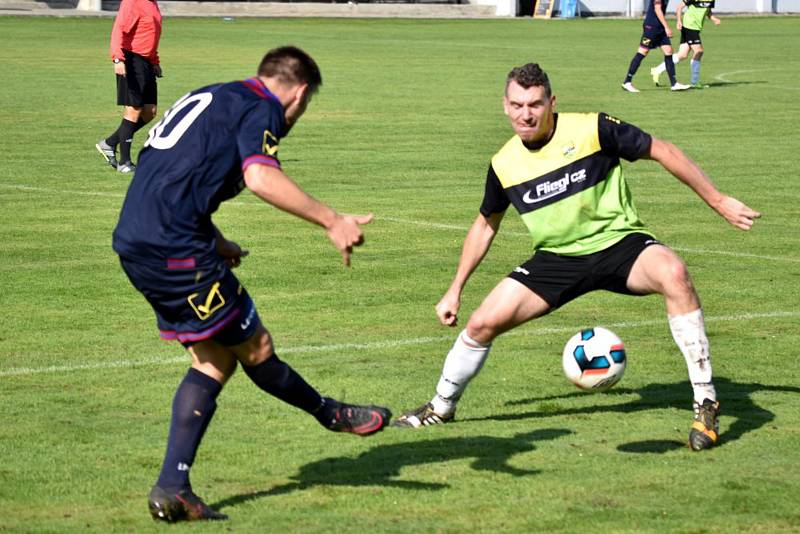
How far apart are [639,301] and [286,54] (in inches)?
223

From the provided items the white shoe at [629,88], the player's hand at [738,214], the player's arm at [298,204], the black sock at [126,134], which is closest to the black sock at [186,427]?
the player's arm at [298,204]

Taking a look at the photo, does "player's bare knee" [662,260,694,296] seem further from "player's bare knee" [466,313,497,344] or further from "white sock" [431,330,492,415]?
"white sock" [431,330,492,415]

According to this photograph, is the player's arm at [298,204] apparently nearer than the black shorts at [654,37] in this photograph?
Yes

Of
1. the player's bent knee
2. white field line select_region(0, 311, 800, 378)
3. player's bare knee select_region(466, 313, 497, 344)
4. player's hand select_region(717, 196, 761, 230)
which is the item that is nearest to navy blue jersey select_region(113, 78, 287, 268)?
the player's bent knee

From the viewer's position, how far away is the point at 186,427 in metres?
6.24

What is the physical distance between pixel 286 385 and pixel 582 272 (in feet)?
6.29

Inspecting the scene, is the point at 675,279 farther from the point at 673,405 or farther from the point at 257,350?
the point at 257,350

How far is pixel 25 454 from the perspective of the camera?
7156mm

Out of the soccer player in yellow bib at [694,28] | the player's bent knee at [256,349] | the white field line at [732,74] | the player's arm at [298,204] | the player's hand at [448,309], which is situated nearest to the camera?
the player's arm at [298,204]

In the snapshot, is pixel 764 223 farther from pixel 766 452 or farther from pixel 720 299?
pixel 766 452

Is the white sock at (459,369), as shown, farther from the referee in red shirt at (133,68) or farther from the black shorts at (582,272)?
the referee in red shirt at (133,68)

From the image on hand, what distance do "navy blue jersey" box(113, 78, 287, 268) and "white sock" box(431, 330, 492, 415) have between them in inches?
81.2

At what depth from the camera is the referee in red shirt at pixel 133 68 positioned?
724 inches

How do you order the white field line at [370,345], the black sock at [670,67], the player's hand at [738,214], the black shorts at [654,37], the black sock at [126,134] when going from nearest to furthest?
the player's hand at [738,214] → the white field line at [370,345] → the black sock at [126,134] → the black sock at [670,67] → the black shorts at [654,37]
